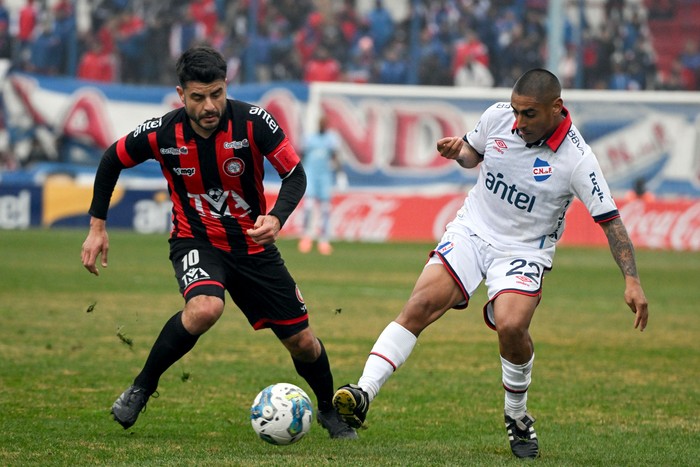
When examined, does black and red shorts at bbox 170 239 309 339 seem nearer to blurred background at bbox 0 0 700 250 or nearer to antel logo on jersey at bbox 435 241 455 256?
antel logo on jersey at bbox 435 241 455 256

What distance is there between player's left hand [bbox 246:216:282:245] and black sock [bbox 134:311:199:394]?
0.67 metres

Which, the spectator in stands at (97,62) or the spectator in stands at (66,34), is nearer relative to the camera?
the spectator in stands at (66,34)

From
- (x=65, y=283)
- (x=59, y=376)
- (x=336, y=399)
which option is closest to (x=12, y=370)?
(x=59, y=376)

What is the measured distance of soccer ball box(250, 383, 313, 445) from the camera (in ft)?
20.6

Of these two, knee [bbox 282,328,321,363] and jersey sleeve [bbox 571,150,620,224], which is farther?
knee [bbox 282,328,321,363]

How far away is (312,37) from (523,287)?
74.6 ft

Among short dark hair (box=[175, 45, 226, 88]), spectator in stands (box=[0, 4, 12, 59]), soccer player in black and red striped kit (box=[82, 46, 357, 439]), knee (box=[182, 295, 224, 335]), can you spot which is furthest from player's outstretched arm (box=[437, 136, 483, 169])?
spectator in stands (box=[0, 4, 12, 59])

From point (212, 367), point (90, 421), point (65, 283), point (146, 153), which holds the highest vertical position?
point (146, 153)

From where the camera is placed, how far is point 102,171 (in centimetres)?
671

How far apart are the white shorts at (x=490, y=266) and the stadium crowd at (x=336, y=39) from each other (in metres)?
21.4

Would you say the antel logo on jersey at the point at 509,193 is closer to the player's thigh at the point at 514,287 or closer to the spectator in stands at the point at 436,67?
the player's thigh at the point at 514,287

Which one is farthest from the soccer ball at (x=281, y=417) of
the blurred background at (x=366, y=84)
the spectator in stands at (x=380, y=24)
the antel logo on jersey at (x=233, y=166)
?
the spectator in stands at (x=380, y=24)

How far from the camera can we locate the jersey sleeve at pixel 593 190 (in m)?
6.24

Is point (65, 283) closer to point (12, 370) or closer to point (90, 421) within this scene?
point (12, 370)
